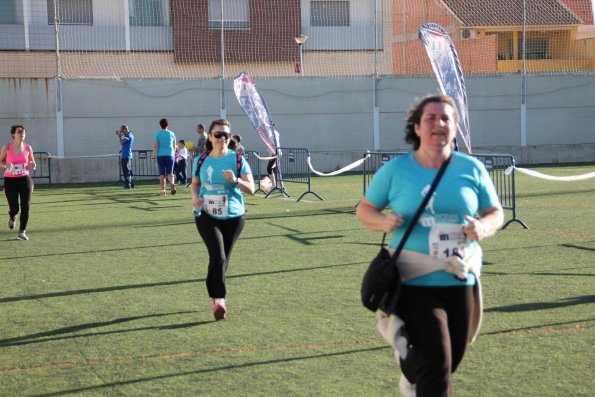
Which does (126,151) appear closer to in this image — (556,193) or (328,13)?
(556,193)

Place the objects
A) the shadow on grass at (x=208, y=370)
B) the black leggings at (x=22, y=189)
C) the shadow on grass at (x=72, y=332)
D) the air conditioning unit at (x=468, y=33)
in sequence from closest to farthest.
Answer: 1. the shadow on grass at (x=208, y=370)
2. the shadow on grass at (x=72, y=332)
3. the black leggings at (x=22, y=189)
4. the air conditioning unit at (x=468, y=33)

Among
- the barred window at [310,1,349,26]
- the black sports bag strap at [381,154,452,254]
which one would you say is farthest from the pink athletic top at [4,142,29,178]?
the barred window at [310,1,349,26]

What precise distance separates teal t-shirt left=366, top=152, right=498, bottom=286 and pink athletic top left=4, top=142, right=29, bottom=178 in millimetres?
10881

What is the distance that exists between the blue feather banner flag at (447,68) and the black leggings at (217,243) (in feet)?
27.0

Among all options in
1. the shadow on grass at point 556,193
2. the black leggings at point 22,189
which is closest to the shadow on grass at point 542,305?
the black leggings at point 22,189

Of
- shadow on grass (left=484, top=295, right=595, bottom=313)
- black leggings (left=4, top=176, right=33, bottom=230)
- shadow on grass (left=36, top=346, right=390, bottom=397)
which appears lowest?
shadow on grass (left=484, top=295, right=595, bottom=313)

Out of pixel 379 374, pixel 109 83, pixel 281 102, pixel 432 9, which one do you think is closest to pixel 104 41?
pixel 109 83

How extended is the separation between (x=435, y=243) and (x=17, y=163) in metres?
11.2

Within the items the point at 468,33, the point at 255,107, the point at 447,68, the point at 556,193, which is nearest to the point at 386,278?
the point at 447,68

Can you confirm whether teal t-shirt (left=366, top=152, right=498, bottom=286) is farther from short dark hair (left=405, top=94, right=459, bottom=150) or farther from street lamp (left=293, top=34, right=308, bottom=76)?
street lamp (left=293, top=34, right=308, bottom=76)

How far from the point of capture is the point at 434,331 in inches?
181

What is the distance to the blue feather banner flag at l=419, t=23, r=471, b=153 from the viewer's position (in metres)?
16.5

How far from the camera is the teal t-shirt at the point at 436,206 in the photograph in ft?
15.6

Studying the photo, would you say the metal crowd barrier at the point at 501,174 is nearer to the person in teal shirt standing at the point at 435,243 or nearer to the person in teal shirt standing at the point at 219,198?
the person in teal shirt standing at the point at 219,198
